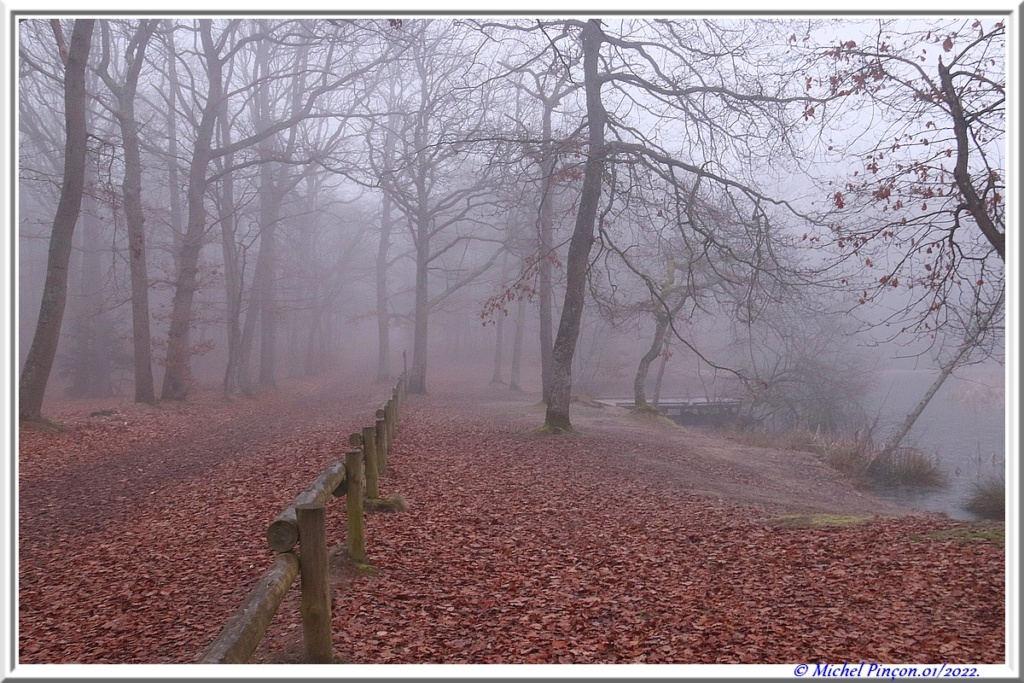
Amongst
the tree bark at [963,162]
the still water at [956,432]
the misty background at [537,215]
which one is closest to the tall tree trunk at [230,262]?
the misty background at [537,215]

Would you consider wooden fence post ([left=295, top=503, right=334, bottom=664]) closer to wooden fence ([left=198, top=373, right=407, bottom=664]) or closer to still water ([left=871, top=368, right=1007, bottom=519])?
wooden fence ([left=198, top=373, right=407, bottom=664])

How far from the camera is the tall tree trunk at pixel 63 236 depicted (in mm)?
13414

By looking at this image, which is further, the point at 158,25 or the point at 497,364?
the point at 497,364

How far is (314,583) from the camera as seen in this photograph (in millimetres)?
4230

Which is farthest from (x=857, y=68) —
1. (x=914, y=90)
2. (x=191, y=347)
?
(x=191, y=347)

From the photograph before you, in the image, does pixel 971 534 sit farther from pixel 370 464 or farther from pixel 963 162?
pixel 370 464

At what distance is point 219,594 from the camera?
591 cm

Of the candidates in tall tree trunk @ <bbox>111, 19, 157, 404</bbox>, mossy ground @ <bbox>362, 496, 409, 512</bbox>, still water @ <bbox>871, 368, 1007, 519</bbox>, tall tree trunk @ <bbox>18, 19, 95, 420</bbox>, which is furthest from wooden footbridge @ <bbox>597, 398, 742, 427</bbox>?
mossy ground @ <bbox>362, 496, 409, 512</bbox>

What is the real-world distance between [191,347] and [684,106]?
15995 mm

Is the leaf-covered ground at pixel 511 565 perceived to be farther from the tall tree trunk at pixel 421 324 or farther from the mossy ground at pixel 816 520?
the tall tree trunk at pixel 421 324

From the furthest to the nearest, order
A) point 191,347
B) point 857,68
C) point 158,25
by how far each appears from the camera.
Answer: point 191,347, point 158,25, point 857,68

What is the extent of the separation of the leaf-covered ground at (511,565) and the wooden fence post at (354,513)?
261mm

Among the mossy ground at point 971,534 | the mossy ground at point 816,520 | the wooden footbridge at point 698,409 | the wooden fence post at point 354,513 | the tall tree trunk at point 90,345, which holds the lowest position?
the wooden footbridge at point 698,409

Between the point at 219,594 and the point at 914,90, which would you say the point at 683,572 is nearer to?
the point at 219,594
